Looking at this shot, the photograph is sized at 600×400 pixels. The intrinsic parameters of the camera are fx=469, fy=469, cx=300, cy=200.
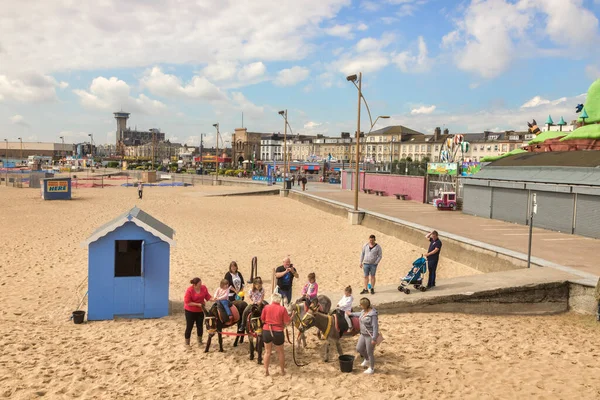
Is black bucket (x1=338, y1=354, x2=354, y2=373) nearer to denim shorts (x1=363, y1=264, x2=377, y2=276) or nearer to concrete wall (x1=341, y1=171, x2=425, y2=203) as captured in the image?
denim shorts (x1=363, y1=264, x2=377, y2=276)

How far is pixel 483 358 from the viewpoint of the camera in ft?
28.1

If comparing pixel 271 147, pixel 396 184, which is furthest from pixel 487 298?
pixel 271 147

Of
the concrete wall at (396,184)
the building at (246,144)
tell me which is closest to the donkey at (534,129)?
the concrete wall at (396,184)

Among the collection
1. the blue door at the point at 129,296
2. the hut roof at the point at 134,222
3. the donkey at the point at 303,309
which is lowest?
the blue door at the point at 129,296

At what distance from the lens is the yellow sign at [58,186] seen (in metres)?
39.9

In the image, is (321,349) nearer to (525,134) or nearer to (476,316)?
(476,316)

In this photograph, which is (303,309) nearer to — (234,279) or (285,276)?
(285,276)

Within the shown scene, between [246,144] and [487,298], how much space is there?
14115 centimetres

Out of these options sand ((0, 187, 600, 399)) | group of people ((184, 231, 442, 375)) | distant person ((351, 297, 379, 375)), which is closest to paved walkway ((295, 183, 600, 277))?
sand ((0, 187, 600, 399))

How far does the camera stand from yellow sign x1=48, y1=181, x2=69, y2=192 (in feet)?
131

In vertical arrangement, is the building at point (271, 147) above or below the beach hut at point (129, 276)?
above

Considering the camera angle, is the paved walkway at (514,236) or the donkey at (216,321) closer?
the donkey at (216,321)

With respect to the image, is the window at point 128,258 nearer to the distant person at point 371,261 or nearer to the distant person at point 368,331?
the distant person at point 371,261

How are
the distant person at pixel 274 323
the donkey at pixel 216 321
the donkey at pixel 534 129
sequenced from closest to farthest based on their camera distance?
the distant person at pixel 274 323
the donkey at pixel 216 321
the donkey at pixel 534 129
